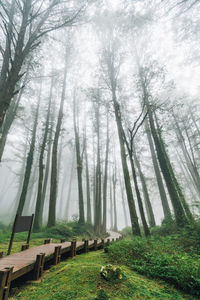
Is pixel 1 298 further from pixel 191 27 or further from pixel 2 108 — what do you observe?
pixel 191 27

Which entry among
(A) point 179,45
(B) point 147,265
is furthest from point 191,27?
(B) point 147,265

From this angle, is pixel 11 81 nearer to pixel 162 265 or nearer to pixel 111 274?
pixel 111 274

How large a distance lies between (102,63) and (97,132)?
22.5 feet

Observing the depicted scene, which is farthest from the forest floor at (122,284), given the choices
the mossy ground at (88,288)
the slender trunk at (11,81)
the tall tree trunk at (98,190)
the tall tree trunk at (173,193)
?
the tall tree trunk at (98,190)

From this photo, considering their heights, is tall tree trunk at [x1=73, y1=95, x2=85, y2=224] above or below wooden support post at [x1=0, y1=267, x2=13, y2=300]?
above

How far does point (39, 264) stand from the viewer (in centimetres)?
288

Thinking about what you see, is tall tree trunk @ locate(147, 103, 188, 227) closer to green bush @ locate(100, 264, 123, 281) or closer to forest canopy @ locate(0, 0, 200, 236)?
forest canopy @ locate(0, 0, 200, 236)

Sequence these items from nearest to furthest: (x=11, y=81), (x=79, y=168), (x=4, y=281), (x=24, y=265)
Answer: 1. (x=4, y=281)
2. (x=24, y=265)
3. (x=11, y=81)
4. (x=79, y=168)

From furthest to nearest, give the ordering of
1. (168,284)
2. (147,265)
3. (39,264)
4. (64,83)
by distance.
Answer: (64,83), (147,265), (39,264), (168,284)

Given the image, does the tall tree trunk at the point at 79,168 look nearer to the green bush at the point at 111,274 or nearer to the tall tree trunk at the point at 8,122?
the tall tree trunk at the point at 8,122

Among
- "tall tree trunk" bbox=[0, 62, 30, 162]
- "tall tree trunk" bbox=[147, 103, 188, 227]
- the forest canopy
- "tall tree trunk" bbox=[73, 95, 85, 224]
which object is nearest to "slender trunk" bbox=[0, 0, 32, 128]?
the forest canopy

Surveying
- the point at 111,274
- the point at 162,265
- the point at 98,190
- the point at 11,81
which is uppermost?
→ the point at 11,81

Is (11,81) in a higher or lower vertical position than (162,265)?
higher

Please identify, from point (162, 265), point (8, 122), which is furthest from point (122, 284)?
point (8, 122)
